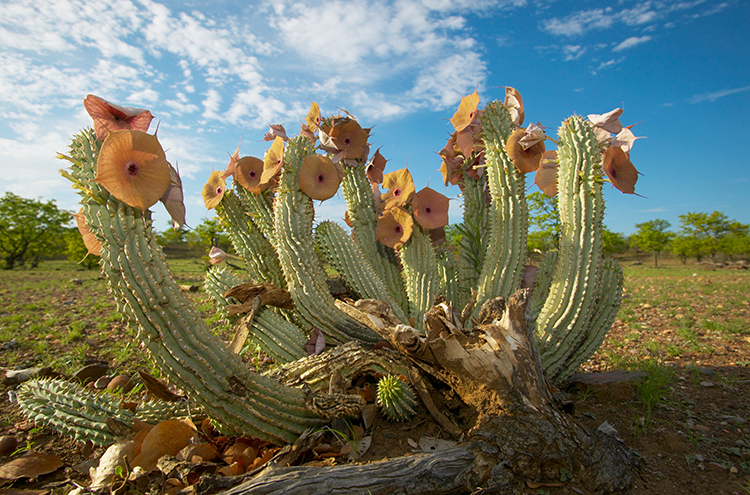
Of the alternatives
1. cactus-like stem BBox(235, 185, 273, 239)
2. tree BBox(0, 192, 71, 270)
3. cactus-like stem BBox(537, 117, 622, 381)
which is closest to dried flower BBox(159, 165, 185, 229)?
cactus-like stem BBox(235, 185, 273, 239)

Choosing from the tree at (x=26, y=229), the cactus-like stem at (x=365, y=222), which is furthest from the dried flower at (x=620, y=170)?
the tree at (x=26, y=229)

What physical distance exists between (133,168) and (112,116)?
435 millimetres

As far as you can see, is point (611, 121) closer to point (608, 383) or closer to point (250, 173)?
point (608, 383)

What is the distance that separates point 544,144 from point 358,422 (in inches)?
115

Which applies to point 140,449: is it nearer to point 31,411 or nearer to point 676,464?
point 31,411

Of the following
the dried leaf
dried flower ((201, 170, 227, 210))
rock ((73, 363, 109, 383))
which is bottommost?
rock ((73, 363, 109, 383))

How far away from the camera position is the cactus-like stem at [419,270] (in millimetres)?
3781

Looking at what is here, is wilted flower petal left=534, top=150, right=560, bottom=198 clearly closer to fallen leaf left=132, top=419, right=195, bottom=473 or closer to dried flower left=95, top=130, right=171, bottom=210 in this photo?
dried flower left=95, top=130, right=171, bottom=210

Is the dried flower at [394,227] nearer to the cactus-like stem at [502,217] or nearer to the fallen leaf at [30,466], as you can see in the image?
the cactus-like stem at [502,217]

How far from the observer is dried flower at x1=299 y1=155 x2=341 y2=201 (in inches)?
143

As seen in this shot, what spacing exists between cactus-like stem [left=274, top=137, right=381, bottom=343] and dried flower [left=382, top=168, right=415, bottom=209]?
2.80ft

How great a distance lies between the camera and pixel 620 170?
10.3 ft

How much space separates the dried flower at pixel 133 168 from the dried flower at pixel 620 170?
3173 millimetres

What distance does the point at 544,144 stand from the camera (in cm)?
355
